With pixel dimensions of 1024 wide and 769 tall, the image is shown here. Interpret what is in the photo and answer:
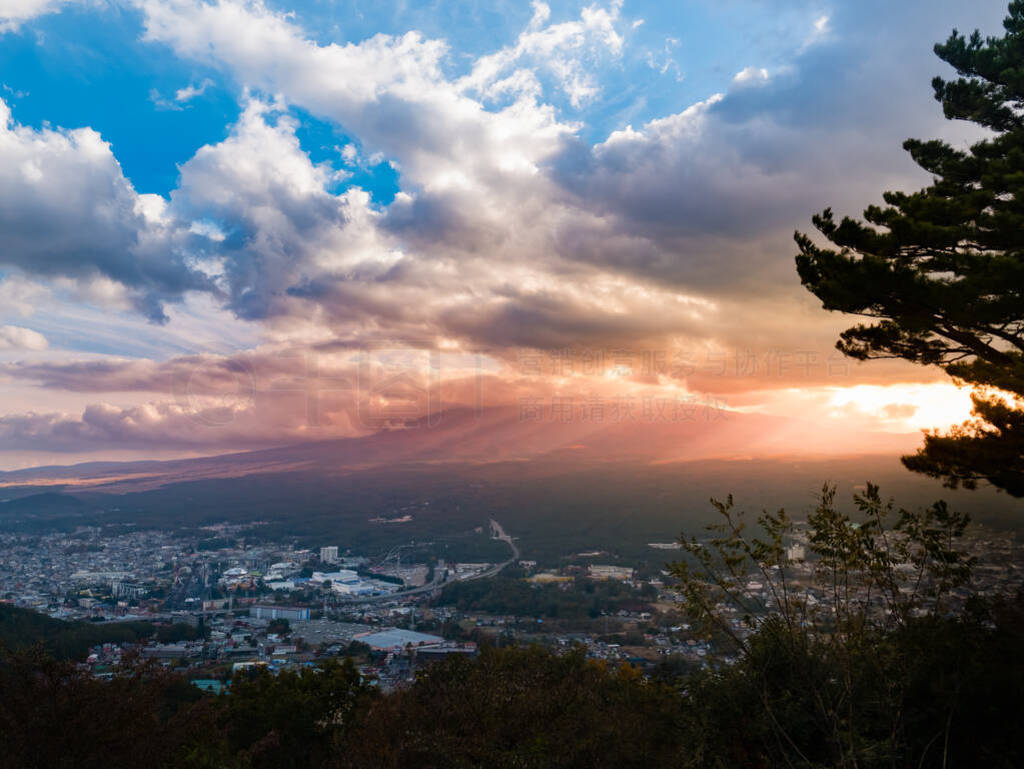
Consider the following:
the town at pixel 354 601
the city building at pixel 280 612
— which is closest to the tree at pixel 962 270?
the town at pixel 354 601

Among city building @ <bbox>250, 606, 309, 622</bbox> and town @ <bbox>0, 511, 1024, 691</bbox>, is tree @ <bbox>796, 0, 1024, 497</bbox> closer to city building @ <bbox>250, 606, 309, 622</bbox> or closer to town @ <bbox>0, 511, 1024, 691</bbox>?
town @ <bbox>0, 511, 1024, 691</bbox>

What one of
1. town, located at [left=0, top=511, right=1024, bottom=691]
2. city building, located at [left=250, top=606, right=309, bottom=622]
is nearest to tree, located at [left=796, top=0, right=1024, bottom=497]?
town, located at [left=0, top=511, right=1024, bottom=691]

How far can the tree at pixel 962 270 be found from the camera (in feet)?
22.1

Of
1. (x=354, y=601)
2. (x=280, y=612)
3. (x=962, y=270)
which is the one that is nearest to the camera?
(x=962, y=270)

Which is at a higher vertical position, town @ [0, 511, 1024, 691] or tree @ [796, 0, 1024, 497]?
tree @ [796, 0, 1024, 497]

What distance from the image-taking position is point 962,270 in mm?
7062

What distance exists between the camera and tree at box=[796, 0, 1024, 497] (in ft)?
22.1

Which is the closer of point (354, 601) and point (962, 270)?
point (962, 270)

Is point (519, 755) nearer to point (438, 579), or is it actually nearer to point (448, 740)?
point (448, 740)

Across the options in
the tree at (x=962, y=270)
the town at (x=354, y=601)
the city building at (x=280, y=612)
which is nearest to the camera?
the tree at (x=962, y=270)

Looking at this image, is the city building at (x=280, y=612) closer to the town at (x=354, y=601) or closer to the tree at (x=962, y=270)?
the town at (x=354, y=601)

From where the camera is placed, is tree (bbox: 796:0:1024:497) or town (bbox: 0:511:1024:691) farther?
town (bbox: 0:511:1024:691)

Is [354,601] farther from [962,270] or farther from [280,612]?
[962,270]

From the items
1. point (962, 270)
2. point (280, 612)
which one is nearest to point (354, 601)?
point (280, 612)
